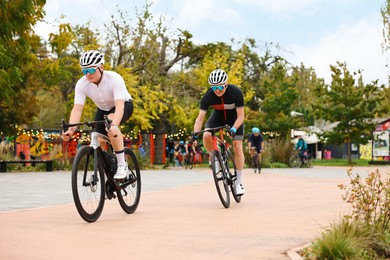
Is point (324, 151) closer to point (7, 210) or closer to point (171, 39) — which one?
point (171, 39)

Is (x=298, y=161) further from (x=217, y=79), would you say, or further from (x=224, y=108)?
(x=217, y=79)

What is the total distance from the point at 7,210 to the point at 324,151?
204 feet

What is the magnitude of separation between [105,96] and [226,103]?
7.60ft

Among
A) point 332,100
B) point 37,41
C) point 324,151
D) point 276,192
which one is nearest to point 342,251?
point 276,192

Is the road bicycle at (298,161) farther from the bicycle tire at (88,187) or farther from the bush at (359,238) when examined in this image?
the bush at (359,238)

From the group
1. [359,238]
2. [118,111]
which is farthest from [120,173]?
[359,238]

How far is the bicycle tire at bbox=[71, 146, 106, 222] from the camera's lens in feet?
24.4

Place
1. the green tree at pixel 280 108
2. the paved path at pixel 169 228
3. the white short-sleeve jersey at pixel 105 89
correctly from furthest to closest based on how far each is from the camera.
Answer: the green tree at pixel 280 108
the white short-sleeve jersey at pixel 105 89
the paved path at pixel 169 228

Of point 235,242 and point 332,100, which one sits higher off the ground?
point 332,100

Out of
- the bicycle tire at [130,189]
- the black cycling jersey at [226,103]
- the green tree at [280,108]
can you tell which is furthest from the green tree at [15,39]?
the green tree at [280,108]

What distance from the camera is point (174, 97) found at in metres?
38.1

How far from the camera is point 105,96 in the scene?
796 centimetres

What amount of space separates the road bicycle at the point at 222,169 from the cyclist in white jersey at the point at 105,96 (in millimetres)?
1418

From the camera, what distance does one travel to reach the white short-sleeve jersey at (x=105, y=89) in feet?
25.6
